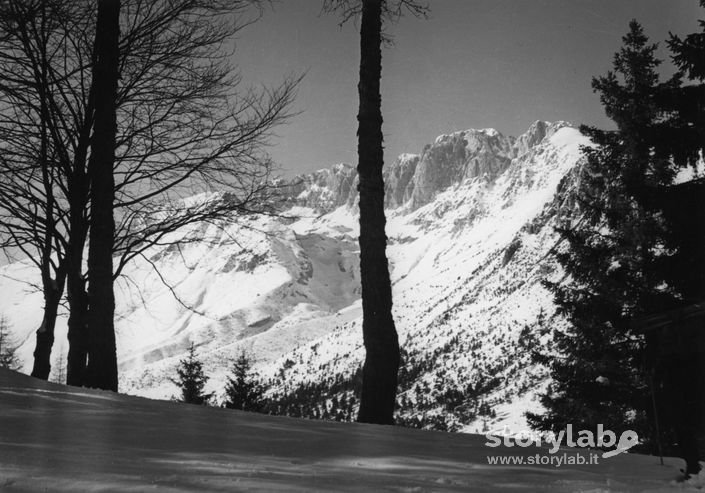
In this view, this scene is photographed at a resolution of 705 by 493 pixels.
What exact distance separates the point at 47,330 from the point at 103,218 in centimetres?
564

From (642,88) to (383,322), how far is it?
10138 millimetres

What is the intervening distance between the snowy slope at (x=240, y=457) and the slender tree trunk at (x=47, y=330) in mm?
7302

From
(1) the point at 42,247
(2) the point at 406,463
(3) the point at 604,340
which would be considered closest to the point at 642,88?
(3) the point at 604,340

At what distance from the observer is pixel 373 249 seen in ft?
23.9

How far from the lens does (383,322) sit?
7000mm

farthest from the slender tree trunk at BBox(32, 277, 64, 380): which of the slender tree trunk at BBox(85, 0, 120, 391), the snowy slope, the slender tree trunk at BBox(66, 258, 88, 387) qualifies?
the snowy slope

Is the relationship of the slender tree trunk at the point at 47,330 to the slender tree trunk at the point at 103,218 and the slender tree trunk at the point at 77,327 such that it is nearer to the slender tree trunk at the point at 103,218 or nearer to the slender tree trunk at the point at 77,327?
the slender tree trunk at the point at 77,327

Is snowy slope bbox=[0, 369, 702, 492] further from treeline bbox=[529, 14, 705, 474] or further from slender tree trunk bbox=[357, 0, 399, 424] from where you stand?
treeline bbox=[529, 14, 705, 474]

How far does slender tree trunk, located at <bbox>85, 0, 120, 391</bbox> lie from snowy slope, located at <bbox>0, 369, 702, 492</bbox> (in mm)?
2539

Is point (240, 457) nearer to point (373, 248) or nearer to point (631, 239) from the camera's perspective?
point (373, 248)

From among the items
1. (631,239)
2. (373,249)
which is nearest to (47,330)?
(373,249)

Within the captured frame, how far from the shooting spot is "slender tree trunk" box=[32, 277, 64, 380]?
1227cm

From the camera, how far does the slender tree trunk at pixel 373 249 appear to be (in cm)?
696

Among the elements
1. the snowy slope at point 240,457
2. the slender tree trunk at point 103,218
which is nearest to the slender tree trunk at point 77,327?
the slender tree trunk at point 103,218
